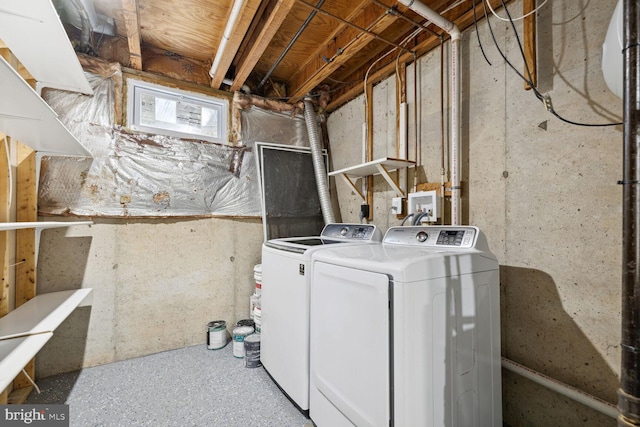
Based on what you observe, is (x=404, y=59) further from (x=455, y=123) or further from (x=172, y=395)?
(x=172, y=395)

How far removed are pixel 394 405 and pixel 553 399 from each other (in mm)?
913

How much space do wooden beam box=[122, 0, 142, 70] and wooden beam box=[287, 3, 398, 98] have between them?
127 cm

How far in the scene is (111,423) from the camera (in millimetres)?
1552

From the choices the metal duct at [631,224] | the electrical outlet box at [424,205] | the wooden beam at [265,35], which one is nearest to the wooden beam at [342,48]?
the wooden beam at [265,35]

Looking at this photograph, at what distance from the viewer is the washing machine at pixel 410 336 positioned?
1.01 m

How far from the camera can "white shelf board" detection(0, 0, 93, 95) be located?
4.15ft

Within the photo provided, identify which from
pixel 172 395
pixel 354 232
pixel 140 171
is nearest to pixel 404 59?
pixel 354 232

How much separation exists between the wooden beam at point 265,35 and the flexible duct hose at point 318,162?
2.34ft

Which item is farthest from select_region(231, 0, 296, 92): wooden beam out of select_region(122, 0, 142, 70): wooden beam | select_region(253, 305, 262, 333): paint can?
select_region(253, 305, 262, 333): paint can

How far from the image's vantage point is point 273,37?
221cm

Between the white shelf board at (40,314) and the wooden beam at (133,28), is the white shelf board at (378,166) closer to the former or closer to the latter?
the wooden beam at (133,28)

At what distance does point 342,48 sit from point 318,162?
1025 millimetres

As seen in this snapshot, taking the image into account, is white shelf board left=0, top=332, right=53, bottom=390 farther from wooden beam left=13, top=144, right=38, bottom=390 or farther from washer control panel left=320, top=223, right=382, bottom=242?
washer control panel left=320, top=223, right=382, bottom=242

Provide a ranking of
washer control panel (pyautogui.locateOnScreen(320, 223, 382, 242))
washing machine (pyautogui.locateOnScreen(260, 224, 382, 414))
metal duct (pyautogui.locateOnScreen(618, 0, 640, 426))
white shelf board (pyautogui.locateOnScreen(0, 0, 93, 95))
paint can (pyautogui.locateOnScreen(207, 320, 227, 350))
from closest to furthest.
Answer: metal duct (pyautogui.locateOnScreen(618, 0, 640, 426)), white shelf board (pyautogui.locateOnScreen(0, 0, 93, 95)), washing machine (pyautogui.locateOnScreen(260, 224, 382, 414)), washer control panel (pyautogui.locateOnScreen(320, 223, 382, 242)), paint can (pyautogui.locateOnScreen(207, 320, 227, 350))
